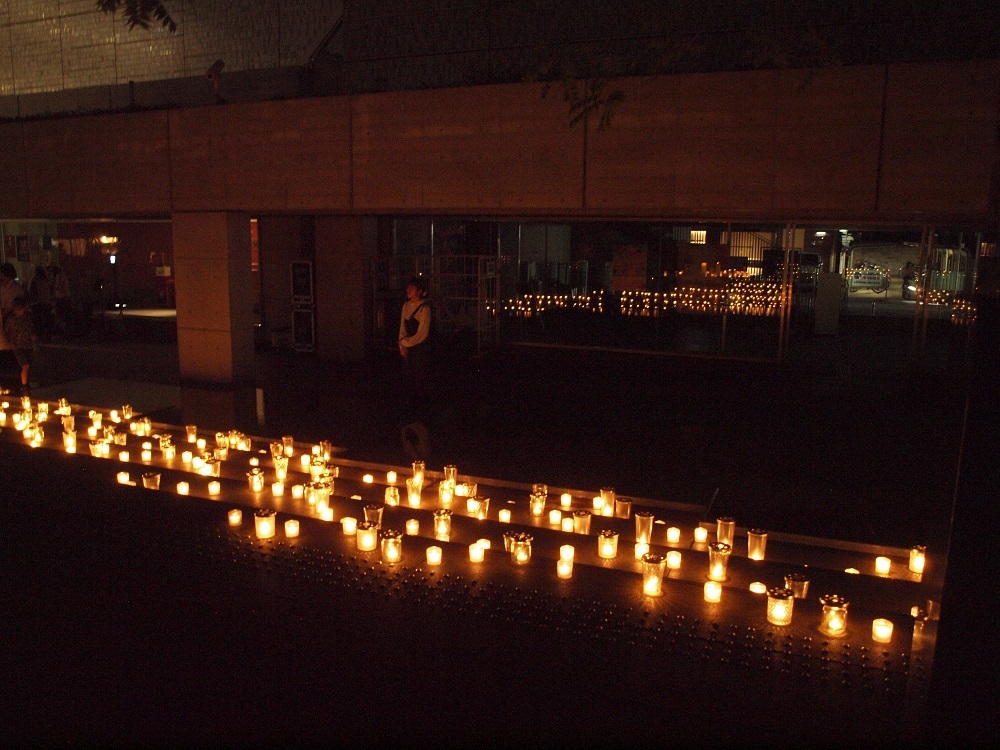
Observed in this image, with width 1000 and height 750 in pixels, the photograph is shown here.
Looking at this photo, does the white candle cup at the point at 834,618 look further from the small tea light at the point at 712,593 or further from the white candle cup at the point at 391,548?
the white candle cup at the point at 391,548

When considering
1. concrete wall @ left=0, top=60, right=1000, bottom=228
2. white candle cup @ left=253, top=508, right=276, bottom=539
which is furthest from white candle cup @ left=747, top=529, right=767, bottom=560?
concrete wall @ left=0, top=60, right=1000, bottom=228

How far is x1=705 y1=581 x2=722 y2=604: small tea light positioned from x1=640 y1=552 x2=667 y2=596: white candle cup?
0.85 feet

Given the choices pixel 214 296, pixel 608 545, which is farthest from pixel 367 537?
pixel 214 296

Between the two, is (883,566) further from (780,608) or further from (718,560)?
(780,608)

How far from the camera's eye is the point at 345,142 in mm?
10797

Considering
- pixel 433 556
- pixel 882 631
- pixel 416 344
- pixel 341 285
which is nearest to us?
pixel 882 631

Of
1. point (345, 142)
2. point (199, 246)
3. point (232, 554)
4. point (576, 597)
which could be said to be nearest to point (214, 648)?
point (232, 554)

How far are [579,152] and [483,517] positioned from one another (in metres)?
5.40

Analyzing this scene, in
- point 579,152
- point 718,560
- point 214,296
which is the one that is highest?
point 579,152

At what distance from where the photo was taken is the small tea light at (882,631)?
13.2ft

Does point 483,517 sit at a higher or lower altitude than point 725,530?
lower

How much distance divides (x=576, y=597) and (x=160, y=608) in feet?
7.70

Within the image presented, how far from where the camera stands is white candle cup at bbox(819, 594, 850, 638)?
13.5 ft

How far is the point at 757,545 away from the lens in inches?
203
